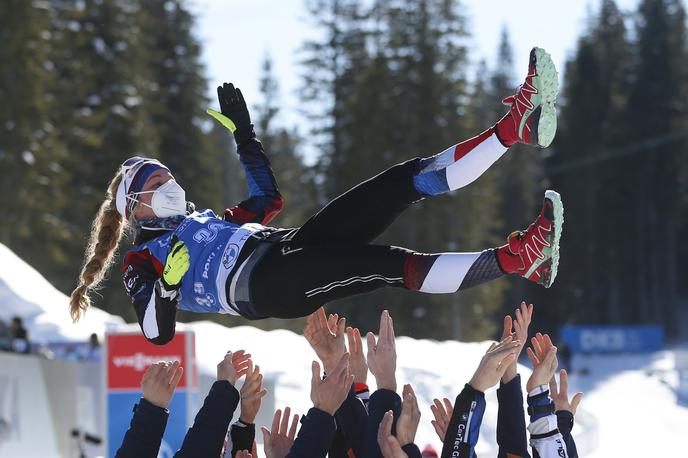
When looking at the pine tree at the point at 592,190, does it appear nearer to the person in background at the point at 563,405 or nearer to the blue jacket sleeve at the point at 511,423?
the person in background at the point at 563,405

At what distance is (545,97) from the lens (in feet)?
14.8

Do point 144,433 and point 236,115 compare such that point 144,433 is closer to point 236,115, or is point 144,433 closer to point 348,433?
point 348,433

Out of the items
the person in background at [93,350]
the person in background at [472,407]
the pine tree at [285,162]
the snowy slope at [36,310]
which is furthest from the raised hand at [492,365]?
the pine tree at [285,162]

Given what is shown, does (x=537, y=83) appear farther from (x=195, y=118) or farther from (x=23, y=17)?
(x=195, y=118)

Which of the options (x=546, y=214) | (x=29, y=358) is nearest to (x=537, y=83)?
(x=546, y=214)

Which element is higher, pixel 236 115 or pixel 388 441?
pixel 236 115

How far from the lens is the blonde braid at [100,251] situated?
5293mm

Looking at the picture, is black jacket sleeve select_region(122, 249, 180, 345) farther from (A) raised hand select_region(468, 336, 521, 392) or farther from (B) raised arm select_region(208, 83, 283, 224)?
(A) raised hand select_region(468, 336, 521, 392)

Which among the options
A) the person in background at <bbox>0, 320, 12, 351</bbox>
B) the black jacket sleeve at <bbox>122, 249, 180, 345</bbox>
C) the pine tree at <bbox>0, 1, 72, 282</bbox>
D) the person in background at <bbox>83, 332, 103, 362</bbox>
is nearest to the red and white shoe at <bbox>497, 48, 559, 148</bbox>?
the black jacket sleeve at <bbox>122, 249, 180, 345</bbox>

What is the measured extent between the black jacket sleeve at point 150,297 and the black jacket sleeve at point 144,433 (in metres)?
1.36

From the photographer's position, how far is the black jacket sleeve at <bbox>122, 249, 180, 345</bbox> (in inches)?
183

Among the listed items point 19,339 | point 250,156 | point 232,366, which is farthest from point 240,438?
point 19,339

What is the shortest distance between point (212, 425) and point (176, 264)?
1.30m

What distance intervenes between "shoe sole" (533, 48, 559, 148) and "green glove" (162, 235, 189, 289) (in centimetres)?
148
